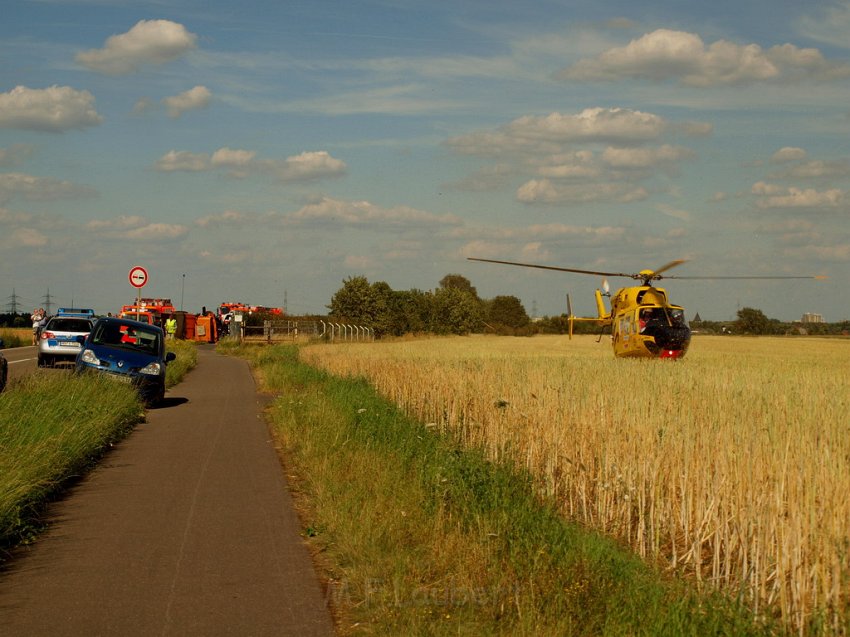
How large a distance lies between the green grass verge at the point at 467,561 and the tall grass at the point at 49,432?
8.49ft

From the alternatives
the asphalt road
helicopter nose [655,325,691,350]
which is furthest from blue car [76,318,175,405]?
helicopter nose [655,325,691,350]

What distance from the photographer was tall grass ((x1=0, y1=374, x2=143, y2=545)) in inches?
362

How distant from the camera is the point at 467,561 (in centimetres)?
734

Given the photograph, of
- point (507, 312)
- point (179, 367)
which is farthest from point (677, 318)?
point (507, 312)

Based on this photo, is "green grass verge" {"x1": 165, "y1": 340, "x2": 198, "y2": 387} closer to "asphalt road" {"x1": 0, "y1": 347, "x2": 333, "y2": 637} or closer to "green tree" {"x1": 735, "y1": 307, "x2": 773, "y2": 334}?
"asphalt road" {"x1": 0, "y1": 347, "x2": 333, "y2": 637}

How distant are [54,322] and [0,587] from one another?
83.3 feet

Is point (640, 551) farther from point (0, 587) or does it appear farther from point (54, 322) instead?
point (54, 322)

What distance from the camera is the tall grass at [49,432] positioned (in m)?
9.20

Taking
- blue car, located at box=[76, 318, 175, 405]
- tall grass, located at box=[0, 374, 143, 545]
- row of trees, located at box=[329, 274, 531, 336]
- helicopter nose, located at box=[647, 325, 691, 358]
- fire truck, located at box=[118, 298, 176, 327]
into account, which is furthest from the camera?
row of trees, located at box=[329, 274, 531, 336]

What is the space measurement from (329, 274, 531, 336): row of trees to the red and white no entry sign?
5298cm

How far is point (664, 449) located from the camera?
9.23 m

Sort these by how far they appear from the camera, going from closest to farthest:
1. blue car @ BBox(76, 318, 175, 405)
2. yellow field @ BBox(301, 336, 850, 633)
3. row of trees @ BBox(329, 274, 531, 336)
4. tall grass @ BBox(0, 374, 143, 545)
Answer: yellow field @ BBox(301, 336, 850, 633), tall grass @ BBox(0, 374, 143, 545), blue car @ BBox(76, 318, 175, 405), row of trees @ BBox(329, 274, 531, 336)

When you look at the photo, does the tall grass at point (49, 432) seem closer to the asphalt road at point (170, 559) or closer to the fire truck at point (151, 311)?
the asphalt road at point (170, 559)

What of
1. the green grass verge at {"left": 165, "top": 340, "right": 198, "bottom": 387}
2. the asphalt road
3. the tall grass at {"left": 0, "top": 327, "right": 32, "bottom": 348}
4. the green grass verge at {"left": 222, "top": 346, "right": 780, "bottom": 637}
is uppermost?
the tall grass at {"left": 0, "top": 327, "right": 32, "bottom": 348}
